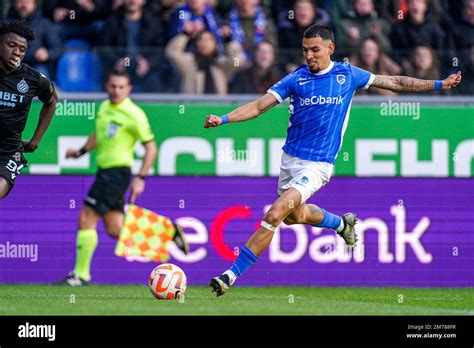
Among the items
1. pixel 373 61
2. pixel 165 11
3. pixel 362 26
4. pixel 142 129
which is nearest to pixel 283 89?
pixel 142 129

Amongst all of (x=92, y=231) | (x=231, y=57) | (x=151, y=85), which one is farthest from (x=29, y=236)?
(x=231, y=57)

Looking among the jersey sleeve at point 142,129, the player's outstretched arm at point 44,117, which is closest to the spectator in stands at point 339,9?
the jersey sleeve at point 142,129

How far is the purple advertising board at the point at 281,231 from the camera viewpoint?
15.3 m

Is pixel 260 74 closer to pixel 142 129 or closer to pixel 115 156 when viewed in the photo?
pixel 142 129

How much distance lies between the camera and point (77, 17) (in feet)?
55.5

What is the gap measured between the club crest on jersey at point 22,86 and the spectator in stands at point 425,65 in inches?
232

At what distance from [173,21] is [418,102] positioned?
3523 millimetres

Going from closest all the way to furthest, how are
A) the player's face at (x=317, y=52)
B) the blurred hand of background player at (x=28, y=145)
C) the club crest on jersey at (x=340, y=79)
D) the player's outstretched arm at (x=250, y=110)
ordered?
the player's outstretched arm at (x=250, y=110) → the player's face at (x=317, y=52) → the club crest on jersey at (x=340, y=79) → the blurred hand of background player at (x=28, y=145)

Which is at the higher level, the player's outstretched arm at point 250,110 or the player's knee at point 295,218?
the player's outstretched arm at point 250,110

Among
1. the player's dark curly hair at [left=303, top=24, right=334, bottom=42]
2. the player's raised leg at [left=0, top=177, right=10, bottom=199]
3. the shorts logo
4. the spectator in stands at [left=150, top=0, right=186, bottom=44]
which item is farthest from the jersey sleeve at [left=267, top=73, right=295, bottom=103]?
the spectator in stands at [left=150, top=0, right=186, bottom=44]

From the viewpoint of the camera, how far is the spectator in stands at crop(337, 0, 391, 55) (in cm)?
1683

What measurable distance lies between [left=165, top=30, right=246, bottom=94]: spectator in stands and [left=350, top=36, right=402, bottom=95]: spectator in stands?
148cm

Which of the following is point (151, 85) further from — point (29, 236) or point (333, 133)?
point (333, 133)

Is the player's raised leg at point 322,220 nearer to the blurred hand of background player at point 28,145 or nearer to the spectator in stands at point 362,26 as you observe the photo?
the blurred hand of background player at point 28,145
